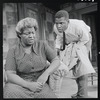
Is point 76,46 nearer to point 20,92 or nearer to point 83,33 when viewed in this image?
point 83,33

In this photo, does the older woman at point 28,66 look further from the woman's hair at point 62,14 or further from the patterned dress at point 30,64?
the woman's hair at point 62,14

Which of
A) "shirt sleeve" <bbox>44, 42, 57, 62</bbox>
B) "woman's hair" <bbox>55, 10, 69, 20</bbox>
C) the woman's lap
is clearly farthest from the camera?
"woman's hair" <bbox>55, 10, 69, 20</bbox>

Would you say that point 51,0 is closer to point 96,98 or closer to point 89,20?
point 89,20

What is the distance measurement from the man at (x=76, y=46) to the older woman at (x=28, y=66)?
0.29 meters

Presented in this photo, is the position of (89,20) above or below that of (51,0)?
below

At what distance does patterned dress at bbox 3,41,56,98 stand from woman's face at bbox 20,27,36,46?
0.19ft

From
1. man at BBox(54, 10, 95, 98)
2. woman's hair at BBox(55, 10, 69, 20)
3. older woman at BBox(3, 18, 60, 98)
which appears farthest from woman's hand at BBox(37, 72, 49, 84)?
woman's hair at BBox(55, 10, 69, 20)

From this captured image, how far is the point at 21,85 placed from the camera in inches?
51.9

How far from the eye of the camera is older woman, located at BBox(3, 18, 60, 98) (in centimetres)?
130

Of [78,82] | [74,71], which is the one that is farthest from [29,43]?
[78,82]

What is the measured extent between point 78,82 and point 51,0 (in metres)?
0.87

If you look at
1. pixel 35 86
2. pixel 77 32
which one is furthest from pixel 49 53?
pixel 77 32

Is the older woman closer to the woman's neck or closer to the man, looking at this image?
the woman's neck

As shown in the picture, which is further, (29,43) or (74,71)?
(74,71)
